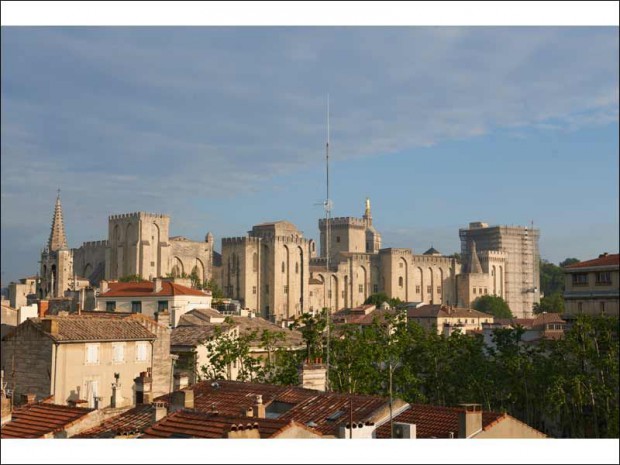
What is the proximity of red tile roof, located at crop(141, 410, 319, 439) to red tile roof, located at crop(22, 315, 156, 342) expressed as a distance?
24.1 ft

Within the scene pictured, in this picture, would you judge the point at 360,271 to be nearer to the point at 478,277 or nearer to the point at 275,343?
the point at 478,277

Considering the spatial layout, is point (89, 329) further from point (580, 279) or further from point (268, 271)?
point (268, 271)

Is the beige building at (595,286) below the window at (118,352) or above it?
above

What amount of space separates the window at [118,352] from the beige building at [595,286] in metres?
9.06

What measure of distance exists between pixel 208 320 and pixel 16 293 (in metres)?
27.9

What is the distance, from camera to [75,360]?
20016 millimetres

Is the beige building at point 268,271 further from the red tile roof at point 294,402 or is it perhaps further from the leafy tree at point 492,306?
the red tile roof at point 294,402

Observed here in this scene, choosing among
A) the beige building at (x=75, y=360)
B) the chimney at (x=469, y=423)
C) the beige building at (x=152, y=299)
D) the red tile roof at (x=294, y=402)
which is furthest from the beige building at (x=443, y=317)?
the chimney at (x=469, y=423)

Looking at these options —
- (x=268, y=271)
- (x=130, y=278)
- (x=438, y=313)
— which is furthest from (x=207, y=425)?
(x=268, y=271)

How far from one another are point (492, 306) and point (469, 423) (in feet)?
276

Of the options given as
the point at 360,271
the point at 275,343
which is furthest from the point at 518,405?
the point at 360,271

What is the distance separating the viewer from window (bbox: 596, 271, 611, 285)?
16.2 meters

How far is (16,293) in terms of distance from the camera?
205 ft

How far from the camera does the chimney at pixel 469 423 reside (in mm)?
12359
